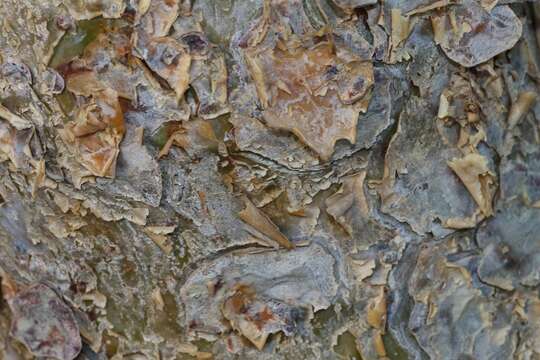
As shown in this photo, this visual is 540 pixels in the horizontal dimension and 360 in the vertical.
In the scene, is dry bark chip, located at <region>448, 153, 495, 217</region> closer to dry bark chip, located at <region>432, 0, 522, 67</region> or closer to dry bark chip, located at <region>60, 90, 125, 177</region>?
dry bark chip, located at <region>432, 0, 522, 67</region>

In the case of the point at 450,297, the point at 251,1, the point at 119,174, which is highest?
the point at 251,1

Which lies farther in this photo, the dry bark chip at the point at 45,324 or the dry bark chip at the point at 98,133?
the dry bark chip at the point at 45,324

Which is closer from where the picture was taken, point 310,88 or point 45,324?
point 310,88

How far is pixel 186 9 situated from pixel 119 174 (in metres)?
0.14

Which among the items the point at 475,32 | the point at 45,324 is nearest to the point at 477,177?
the point at 475,32

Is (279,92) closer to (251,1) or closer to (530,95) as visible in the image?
(251,1)

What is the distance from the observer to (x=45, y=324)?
2.27 feet

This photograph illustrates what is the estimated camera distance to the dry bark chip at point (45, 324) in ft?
2.24

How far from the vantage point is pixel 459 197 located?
2.00ft

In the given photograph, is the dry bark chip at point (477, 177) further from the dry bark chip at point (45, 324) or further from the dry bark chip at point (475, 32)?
the dry bark chip at point (45, 324)

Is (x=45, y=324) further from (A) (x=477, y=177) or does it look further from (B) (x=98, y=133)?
(A) (x=477, y=177)

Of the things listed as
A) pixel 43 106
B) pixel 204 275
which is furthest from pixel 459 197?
pixel 43 106

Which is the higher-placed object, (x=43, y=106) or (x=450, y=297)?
(x=43, y=106)

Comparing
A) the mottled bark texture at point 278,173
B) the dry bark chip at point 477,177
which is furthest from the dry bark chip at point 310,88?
the dry bark chip at point 477,177
